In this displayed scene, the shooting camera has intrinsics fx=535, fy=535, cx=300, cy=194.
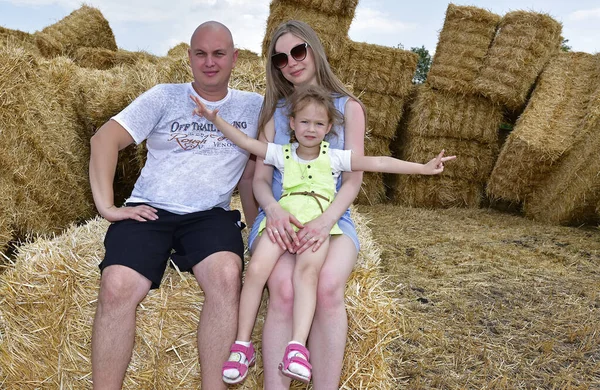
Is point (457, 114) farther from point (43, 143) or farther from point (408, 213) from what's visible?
point (43, 143)

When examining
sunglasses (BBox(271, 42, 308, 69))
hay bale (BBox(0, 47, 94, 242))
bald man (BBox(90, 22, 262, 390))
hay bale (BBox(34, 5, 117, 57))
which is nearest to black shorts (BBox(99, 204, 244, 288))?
bald man (BBox(90, 22, 262, 390))

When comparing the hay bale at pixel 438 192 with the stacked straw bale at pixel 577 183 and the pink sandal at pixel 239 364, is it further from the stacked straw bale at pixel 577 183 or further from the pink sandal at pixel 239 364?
the pink sandal at pixel 239 364

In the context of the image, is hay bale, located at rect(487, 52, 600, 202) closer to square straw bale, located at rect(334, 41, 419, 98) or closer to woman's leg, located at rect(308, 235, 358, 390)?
square straw bale, located at rect(334, 41, 419, 98)

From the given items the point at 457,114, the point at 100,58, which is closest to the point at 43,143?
the point at 100,58

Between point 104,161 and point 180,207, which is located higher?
point 104,161

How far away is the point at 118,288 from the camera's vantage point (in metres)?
2.38

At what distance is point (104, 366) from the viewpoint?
2.33 metres

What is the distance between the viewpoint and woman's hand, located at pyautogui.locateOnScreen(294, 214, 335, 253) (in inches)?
95.5

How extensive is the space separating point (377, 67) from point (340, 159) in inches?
184

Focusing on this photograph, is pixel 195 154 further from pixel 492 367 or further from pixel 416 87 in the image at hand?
pixel 416 87

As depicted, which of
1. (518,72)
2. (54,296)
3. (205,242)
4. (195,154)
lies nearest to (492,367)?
(205,242)

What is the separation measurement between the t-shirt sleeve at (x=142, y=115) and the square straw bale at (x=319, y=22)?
3.99 metres

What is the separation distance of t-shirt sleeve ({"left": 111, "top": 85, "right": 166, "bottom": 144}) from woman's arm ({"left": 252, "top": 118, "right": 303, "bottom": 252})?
0.57 m

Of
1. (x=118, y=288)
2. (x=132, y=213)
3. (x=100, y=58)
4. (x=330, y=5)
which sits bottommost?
(x=118, y=288)
